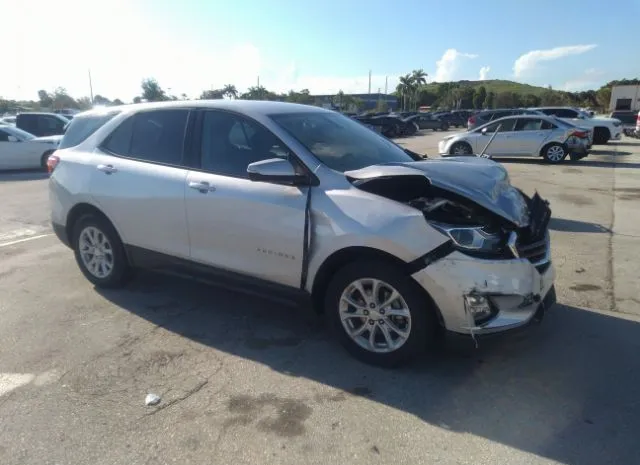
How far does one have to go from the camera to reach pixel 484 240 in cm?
314

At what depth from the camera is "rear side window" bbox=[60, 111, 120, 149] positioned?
16.6 feet

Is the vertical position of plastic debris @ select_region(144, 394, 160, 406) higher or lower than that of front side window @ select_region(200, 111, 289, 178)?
lower

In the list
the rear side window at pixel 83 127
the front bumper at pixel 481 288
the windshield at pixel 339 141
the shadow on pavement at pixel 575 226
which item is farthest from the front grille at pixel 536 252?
the shadow on pavement at pixel 575 226

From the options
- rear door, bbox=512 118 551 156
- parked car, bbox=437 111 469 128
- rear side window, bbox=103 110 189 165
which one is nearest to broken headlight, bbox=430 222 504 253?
rear side window, bbox=103 110 189 165

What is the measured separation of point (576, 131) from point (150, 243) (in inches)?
611

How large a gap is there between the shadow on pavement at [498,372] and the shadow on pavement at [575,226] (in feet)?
10.8

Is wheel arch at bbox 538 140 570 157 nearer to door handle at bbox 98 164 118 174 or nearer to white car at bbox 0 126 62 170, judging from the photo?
door handle at bbox 98 164 118 174

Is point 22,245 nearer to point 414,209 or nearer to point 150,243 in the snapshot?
point 150,243

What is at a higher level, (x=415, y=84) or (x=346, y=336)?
(x=415, y=84)

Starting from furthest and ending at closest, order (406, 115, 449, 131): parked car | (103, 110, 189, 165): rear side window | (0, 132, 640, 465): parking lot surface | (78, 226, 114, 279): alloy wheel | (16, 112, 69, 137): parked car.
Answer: (406, 115, 449, 131): parked car → (16, 112, 69, 137): parked car → (78, 226, 114, 279): alloy wheel → (103, 110, 189, 165): rear side window → (0, 132, 640, 465): parking lot surface

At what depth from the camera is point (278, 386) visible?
3.29m

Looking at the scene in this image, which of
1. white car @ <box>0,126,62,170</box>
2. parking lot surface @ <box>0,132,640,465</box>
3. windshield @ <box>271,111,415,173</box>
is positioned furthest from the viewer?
white car @ <box>0,126,62,170</box>

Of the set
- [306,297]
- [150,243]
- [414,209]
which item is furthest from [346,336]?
[150,243]

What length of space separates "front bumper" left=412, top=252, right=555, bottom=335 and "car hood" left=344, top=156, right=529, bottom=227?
1.43ft
